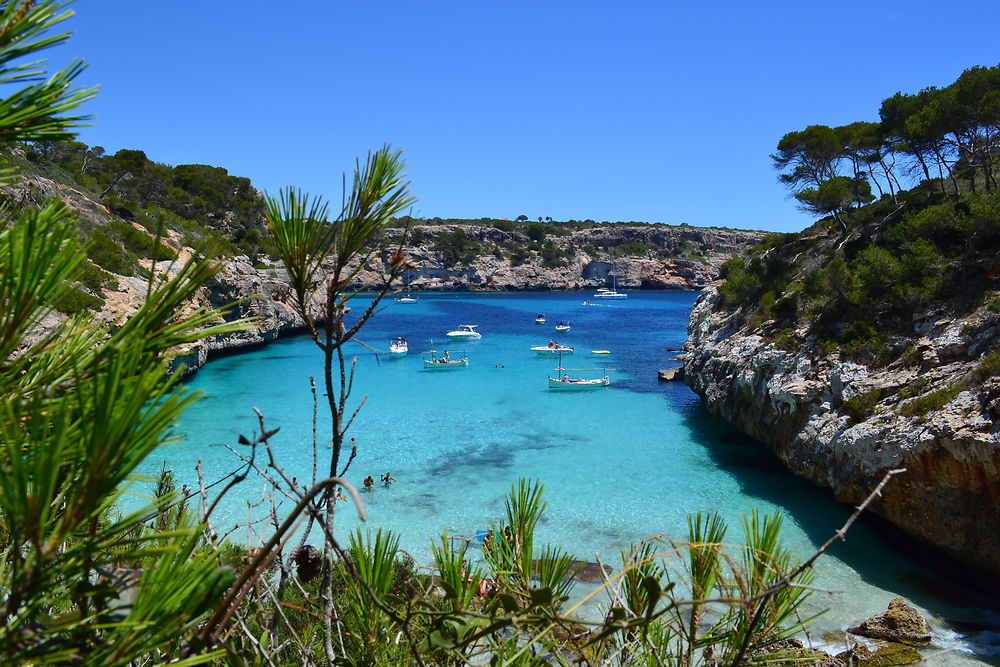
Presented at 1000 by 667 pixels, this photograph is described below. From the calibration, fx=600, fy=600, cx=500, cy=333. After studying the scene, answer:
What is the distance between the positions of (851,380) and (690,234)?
107347mm

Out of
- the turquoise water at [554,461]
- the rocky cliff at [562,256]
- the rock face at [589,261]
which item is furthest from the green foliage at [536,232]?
the turquoise water at [554,461]

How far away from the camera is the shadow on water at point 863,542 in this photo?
8.95m

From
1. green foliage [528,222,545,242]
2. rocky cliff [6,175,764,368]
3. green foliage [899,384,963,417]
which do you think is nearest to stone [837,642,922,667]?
green foliage [899,384,963,417]

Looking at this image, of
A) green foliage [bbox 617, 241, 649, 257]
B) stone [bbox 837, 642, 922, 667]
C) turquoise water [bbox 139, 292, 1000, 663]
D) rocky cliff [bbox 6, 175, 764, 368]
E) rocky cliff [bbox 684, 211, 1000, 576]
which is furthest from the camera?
green foliage [bbox 617, 241, 649, 257]

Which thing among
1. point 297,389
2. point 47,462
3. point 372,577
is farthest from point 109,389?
point 297,389

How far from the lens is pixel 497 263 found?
94.8 meters

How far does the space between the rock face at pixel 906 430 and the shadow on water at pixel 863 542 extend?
0.60 metres

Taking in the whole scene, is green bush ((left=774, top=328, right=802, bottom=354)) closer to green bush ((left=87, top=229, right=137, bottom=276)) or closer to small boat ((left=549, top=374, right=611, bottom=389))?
small boat ((left=549, top=374, right=611, bottom=389))

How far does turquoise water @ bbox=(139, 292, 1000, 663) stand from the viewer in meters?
10.2

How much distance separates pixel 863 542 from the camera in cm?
1120

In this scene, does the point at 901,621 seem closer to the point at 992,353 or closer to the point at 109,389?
the point at 992,353

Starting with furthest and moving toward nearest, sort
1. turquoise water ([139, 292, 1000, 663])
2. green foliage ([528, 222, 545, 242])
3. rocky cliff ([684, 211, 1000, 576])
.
A: 1. green foliage ([528, 222, 545, 242])
2. turquoise water ([139, 292, 1000, 663])
3. rocky cliff ([684, 211, 1000, 576])

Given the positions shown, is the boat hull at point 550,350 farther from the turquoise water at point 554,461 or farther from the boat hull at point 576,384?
the boat hull at point 576,384

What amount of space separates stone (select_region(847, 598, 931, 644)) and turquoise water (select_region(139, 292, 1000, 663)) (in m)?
0.26
